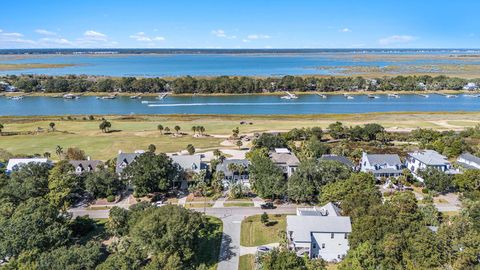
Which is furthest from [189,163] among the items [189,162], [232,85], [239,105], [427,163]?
[232,85]

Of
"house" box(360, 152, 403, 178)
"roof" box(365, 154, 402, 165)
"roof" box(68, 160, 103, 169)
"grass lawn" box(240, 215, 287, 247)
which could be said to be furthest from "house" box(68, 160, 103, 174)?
"roof" box(365, 154, 402, 165)

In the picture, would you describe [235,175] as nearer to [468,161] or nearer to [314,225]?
[314,225]

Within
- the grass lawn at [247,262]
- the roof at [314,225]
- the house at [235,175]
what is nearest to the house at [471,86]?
the house at [235,175]

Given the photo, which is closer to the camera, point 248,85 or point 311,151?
point 311,151

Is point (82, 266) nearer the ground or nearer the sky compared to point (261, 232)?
nearer the sky

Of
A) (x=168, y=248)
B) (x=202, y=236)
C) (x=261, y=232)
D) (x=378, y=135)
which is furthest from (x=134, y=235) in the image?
(x=378, y=135)

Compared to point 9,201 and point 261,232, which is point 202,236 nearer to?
point 261,232

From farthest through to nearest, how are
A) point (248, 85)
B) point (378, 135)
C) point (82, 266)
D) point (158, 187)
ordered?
point (248, 85), point (378, 135), point (158, 187), point (82, 266)

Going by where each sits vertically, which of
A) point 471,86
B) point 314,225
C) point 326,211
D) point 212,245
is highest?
point 471,86
